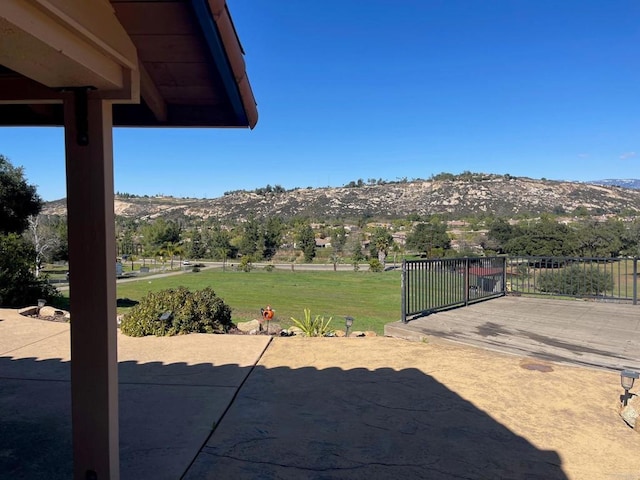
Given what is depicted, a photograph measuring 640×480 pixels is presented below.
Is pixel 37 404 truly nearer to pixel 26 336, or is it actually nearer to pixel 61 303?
pixel 26 336

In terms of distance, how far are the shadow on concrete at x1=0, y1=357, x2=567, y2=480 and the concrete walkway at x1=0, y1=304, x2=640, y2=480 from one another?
14 millimetres

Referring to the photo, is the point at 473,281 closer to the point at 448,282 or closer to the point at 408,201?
the point at 448,282

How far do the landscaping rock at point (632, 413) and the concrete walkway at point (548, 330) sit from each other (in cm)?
125

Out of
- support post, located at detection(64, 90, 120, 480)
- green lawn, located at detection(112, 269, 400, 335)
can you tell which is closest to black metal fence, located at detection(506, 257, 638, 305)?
green lawn, located at detection(112, 269, 400, 335)

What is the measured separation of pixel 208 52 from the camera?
248 cm

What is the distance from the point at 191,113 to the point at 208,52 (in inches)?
36.3

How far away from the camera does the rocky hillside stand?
7250 centimetres

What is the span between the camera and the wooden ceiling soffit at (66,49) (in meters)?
1.58

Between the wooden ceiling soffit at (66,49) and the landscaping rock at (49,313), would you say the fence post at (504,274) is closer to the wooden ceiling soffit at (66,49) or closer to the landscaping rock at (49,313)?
the wooden ceiling soffit at (66,49)

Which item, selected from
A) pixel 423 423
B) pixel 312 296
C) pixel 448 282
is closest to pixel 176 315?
pixel 423 423

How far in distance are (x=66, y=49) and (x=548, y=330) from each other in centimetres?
695

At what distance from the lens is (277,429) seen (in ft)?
11.6

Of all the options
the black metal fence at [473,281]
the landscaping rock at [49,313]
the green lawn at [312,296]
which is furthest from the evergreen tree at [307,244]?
the landscaping rock at [49,313]

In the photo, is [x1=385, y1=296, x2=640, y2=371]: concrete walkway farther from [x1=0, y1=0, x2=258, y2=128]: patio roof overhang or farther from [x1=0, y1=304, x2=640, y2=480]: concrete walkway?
[x1=0, y1=0, x2=258, y2=128]: patio roof overhang
